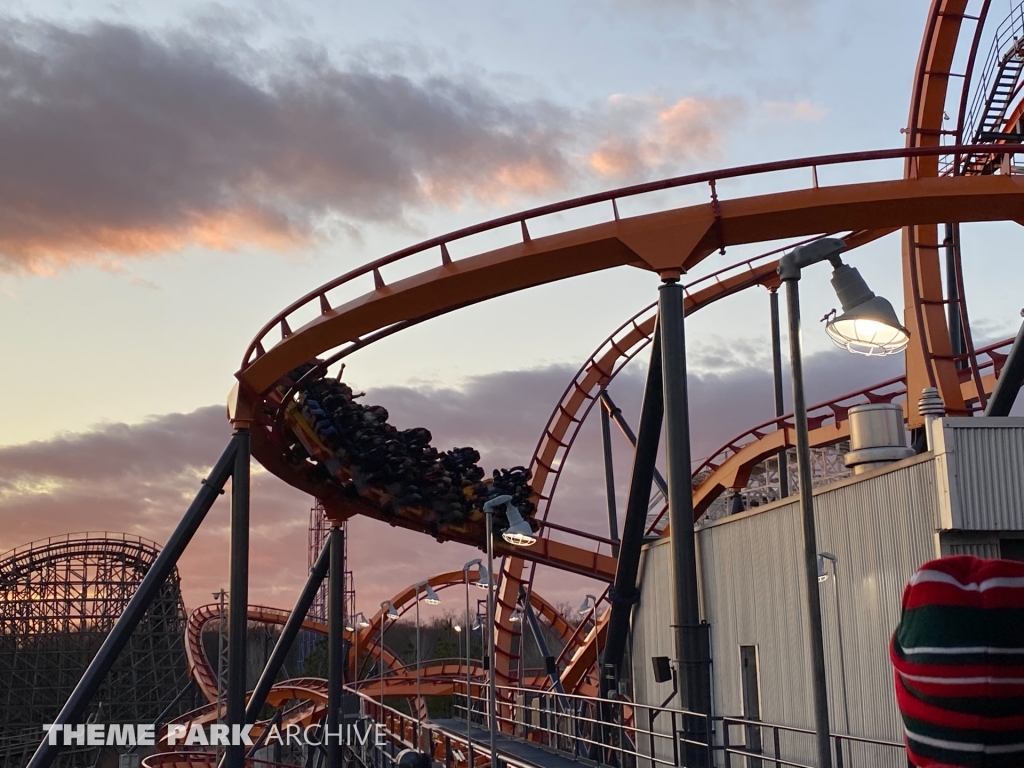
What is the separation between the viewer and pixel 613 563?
1973cm

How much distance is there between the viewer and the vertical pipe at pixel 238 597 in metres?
13.5

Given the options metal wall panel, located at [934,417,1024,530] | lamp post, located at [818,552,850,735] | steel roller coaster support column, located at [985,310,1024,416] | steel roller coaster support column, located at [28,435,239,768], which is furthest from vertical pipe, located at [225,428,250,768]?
steel roller coaster support column, located at [985,310,1024,416]

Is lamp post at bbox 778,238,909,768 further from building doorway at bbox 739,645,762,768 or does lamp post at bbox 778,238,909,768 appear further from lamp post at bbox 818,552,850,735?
building doorway at bbox 739,645,762,768

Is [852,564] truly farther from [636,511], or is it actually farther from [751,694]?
[636,511]

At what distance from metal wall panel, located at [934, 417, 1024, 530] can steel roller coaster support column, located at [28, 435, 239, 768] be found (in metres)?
8.97

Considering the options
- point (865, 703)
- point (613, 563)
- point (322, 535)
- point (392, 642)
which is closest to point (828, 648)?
point (865, 703)

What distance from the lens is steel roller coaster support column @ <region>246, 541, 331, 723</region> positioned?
18.0 m

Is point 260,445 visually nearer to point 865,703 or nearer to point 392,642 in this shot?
point 865,703

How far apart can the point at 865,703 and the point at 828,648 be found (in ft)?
3.14

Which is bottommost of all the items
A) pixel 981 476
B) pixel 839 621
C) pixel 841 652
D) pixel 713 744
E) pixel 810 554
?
pixel 713 744

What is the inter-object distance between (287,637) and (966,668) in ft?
53.1

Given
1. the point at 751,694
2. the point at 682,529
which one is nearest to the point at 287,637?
the point at 751,694

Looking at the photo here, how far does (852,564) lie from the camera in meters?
10.4

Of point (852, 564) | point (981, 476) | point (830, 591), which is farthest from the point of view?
point (830, 591)
